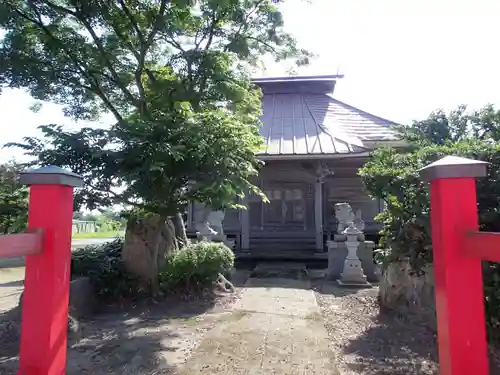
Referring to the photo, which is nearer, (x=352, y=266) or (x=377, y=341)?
(x=377, y=341)

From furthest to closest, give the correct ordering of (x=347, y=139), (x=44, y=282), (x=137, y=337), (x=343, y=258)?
(x=347, y=139), (x=343, y=258), (x=137, y=337), (x=44, y=282)

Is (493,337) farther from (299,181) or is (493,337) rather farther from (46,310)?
(299,181)

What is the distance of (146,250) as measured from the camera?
631 centimetres

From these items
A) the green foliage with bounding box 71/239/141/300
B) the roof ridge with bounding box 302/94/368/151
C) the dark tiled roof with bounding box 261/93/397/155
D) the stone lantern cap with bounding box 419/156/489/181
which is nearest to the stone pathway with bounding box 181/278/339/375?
the green foliage with bounding box 71/239/141/300

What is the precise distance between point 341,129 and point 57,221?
11.6m

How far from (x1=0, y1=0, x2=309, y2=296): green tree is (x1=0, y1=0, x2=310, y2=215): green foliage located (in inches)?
0.7

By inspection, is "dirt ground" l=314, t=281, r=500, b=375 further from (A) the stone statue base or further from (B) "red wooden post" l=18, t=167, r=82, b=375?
(B) "red wooden post" l=18, t=167, r=82, b=375

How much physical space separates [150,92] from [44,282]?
16.4 ft

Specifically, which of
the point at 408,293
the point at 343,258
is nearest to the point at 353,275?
the point at 343,258

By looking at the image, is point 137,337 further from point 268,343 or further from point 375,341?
point 375,341

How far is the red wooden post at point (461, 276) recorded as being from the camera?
1.74 m

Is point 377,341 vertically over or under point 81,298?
under

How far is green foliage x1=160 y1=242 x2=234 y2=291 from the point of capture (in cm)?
620

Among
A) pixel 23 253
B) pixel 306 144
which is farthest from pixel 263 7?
pixel 23 253
